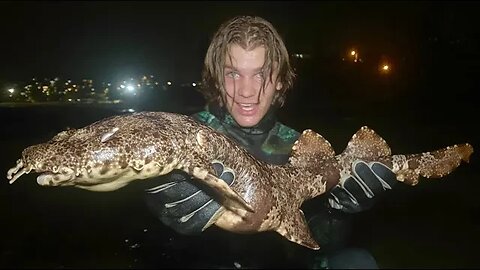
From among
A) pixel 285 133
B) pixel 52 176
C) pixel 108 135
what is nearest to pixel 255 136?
pixel 285 133

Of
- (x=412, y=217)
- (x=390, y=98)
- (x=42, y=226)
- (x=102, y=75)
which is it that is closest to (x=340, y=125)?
(x=390, y=98)

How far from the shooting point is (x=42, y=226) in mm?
8266

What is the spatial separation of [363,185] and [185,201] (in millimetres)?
799

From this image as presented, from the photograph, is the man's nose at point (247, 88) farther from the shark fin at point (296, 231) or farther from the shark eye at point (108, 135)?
the shark eye at point (108, 135)

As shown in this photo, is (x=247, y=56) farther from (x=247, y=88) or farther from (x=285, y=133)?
(x=285, y=133)

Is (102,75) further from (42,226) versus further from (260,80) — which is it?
(42,226)

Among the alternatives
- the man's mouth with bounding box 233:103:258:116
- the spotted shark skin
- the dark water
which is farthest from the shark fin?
the dark water

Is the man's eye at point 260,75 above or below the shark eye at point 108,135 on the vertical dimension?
above

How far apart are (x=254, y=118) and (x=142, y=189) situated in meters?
0.63

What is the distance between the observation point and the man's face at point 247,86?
7.16 feet

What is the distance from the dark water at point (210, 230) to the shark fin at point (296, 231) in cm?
65

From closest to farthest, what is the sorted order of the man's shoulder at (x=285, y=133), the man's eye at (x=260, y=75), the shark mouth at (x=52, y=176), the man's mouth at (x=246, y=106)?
the shark mouth at (x=52, y=176) → the man's eye at (x=260, y=75) → the man's mouth at (x=246, y=106) → the man's shoulder at (x=285, y=133)

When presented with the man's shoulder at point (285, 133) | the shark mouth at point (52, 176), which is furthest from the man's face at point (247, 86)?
the shark mouth at point (52, 176)

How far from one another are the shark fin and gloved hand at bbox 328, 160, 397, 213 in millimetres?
392
